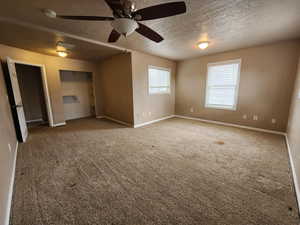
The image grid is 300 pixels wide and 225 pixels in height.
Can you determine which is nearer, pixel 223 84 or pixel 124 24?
pixel 124 24

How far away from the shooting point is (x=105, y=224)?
1.19m

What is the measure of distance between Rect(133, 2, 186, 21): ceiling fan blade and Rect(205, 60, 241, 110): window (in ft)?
11.4

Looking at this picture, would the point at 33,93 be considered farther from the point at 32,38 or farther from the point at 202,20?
the point at 202,20

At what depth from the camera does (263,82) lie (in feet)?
11.6

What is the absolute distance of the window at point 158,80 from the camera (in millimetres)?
4574

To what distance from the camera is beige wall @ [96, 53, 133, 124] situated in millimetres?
4078

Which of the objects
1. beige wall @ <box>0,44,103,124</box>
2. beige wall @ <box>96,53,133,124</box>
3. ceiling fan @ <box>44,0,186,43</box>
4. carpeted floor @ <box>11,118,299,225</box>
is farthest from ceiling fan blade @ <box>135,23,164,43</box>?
beige wall @ <box>0,44,103,124</box>

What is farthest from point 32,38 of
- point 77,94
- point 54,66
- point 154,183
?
point 154,183

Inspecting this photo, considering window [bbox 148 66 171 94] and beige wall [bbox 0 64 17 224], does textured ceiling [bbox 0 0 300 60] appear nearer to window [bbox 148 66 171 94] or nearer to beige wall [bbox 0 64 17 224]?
window [bbox 148 66 171 94]

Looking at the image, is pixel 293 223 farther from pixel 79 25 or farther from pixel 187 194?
pixel 79 25

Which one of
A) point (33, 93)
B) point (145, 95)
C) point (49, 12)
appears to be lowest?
point (145, 95)

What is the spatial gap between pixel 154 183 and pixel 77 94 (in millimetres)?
5305

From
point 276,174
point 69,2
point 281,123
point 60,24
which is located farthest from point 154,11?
point 281,123

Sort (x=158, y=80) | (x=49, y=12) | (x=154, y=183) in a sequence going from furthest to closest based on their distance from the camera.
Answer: (x=158, y=80), (x=49, y=12), (x=154, y=183)
